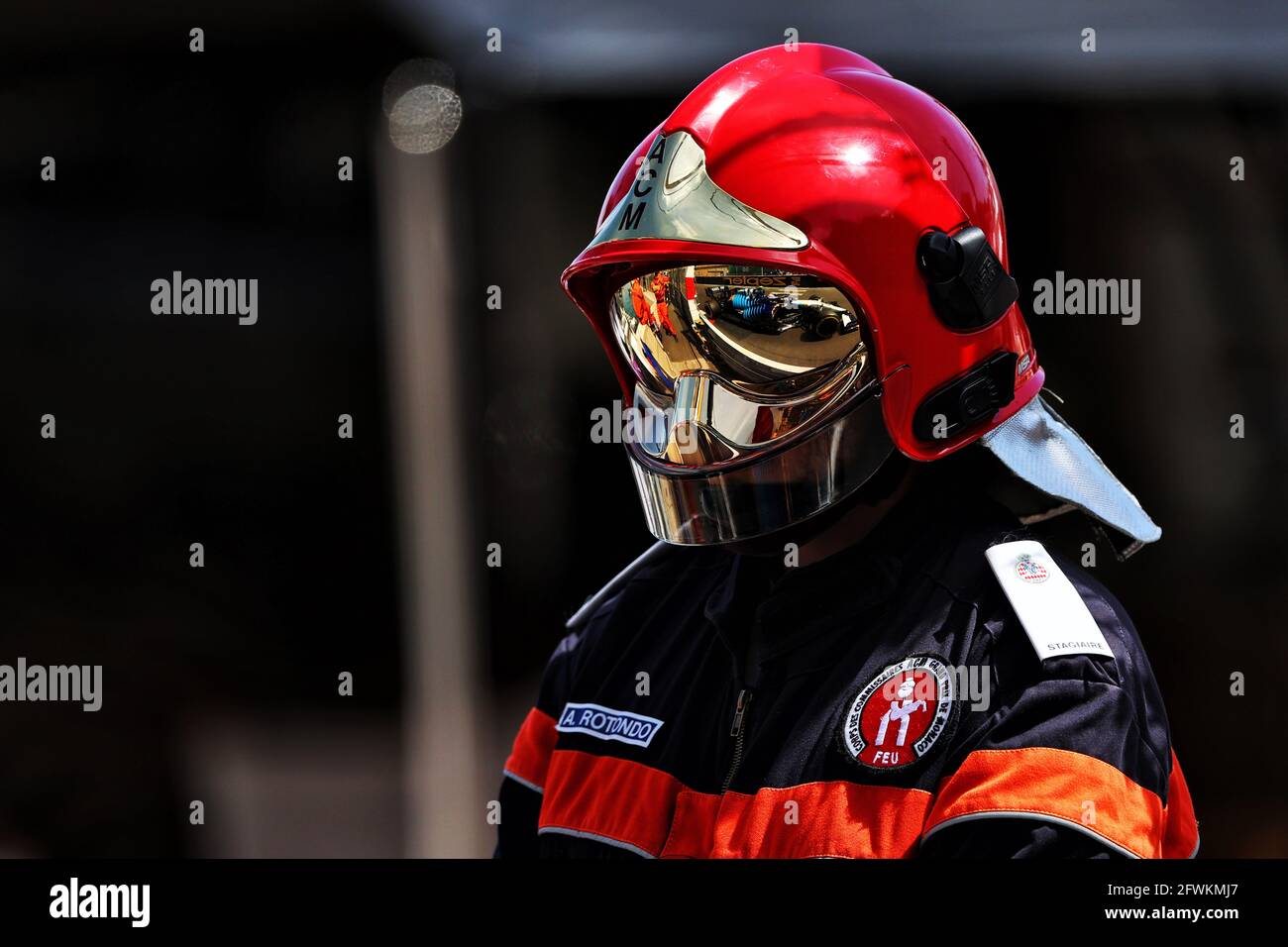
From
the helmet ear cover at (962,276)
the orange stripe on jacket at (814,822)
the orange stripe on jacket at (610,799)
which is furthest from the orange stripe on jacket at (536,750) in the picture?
the helmet ear cover at (962,276)

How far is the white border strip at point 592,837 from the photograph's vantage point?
155 cm

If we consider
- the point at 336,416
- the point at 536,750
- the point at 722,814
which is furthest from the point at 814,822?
the point at 336,416

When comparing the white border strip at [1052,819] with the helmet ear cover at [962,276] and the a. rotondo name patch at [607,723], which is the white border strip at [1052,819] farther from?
the helmet ear cover at [962,276]

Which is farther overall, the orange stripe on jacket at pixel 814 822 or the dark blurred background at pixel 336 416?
the dark blurred background at pixel 336 416

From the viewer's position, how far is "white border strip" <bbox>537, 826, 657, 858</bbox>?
1546mm

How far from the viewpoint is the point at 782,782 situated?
144 cm

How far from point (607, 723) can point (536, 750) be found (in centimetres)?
22

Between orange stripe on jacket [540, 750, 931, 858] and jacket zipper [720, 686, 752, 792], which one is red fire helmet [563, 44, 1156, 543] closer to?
jacket zipper [720, 686, 752, 792]

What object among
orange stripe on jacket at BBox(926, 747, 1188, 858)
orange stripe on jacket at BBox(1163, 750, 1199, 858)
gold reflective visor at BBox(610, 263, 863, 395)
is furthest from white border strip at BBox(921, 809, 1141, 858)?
gold reflective visor at BBox(610, 263, 863, 395)

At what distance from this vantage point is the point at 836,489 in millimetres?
1530

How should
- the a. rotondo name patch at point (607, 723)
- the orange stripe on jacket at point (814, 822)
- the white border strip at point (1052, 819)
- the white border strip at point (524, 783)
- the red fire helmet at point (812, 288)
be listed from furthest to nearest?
the white border strip at point (524, 783), the a. rotondo name patch at point (607, 723), the red fire helmet at point (812, 288), the orange stripe on jacket at point (814, 822), the white border strip at point (1052, 819)

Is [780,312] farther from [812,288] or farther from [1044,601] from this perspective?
[1044,601]
